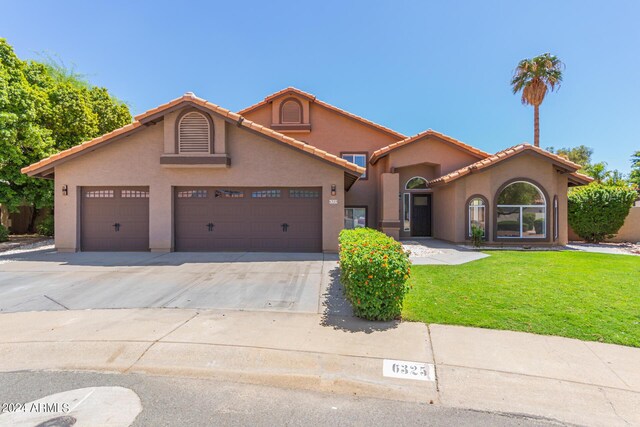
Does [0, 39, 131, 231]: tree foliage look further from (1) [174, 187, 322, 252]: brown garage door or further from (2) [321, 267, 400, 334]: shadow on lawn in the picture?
(2) [321, 267, 400, 334]: shadow on lawn

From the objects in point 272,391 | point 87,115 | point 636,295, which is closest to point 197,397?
point 272,391

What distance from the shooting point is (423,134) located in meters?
16.0

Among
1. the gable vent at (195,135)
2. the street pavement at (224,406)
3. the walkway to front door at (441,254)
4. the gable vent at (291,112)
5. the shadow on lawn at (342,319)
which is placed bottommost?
the street pavement at (224,406)

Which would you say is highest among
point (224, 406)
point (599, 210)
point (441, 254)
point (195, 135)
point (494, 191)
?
point (195, 135)

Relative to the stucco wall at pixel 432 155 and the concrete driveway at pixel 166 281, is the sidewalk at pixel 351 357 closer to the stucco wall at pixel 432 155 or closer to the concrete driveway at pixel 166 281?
the concrete driveway at pixel 166 281

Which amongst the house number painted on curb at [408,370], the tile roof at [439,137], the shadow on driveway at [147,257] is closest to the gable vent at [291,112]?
the tile roof at [439,137]

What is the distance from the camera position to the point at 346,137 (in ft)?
58.2

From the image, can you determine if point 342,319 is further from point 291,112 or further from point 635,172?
point 635,172

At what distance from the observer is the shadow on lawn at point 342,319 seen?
4.88 meters

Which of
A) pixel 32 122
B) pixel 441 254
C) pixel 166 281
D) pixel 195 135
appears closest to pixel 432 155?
pixel 441 254

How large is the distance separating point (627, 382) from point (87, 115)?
77.4 feet

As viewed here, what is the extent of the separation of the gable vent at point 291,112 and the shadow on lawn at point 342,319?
13439mm

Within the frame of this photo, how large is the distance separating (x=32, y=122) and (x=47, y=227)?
5634mm

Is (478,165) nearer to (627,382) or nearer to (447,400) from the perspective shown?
(627,382)
